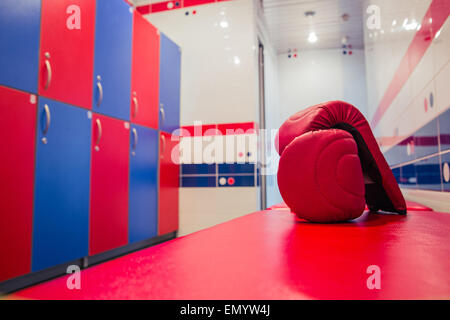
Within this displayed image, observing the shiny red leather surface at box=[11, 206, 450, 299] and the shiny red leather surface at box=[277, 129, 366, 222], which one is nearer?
the shiny red leather surface at box=[11, 206, 450, 299]

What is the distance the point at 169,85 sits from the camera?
3594 millimetres

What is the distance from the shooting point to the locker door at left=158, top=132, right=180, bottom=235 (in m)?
3.40

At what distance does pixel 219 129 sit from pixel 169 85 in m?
0.77

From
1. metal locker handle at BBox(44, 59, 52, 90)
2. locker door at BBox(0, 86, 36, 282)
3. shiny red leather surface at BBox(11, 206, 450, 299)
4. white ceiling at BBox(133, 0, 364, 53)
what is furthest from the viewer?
white ceiling at BBox(133, 0, 364, 53)

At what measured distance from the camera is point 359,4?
4270 millimetres

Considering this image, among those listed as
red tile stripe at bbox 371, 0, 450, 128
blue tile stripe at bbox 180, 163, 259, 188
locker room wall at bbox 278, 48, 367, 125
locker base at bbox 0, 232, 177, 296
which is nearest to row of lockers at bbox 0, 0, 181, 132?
blue tile stripe at bbox 180, 163, 259, 188

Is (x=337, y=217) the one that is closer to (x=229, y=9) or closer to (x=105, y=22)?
(x=105, y=22)

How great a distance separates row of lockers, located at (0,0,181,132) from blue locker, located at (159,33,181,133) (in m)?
0.01

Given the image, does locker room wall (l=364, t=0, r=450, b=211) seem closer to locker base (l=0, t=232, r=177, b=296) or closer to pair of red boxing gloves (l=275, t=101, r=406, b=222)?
pair of red boxing gloves (l=275, t=101, r=406, b=222)

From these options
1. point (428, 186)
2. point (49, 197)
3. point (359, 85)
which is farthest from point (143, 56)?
point (359, 85)

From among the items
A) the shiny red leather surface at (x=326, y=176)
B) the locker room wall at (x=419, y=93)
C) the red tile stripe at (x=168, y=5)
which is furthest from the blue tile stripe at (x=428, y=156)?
the red tile stripe at (x=168, y=5)

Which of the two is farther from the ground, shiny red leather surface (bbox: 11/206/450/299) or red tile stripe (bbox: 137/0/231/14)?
red tile stripe (bbox: 137/0/231/14)

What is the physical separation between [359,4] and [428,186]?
3450 millimetres

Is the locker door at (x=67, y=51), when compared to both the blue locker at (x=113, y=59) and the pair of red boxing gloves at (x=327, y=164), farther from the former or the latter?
the pair of red boxing gloves at (x=327, y=164)
